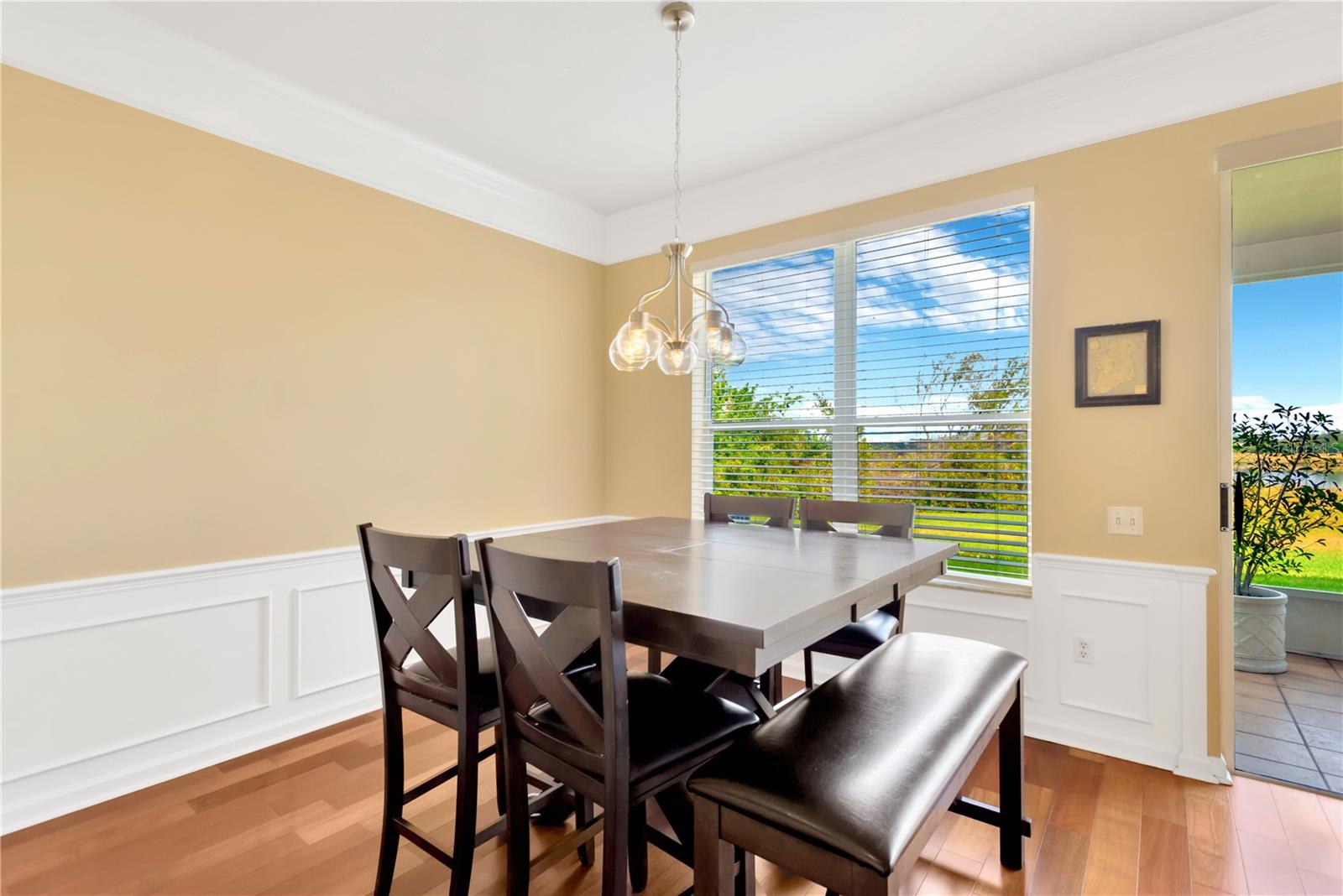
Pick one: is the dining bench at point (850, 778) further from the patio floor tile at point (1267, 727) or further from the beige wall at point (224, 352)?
the beige wall at point (224, 352)

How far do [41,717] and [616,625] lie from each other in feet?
7.32

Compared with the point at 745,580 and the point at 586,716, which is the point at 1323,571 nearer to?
the point at 745,580

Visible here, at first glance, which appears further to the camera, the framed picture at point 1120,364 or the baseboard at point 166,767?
the framed picture at point 1120,364

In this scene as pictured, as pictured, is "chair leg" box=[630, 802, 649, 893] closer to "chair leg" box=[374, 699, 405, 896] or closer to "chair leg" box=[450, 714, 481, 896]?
"chair leg" box=[450, 714, 481, 896]

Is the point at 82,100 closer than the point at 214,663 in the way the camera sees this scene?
Yes

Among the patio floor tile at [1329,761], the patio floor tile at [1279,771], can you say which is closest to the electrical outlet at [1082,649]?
the patio floor tile at [1279,771]

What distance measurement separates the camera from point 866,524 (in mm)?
2547

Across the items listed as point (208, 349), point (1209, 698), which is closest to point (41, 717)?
point (208, 349)

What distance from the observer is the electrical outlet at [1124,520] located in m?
2.45

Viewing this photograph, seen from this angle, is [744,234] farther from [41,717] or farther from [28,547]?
[41,717]

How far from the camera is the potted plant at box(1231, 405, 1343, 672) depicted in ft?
11.1

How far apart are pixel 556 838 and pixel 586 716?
3.13 ft

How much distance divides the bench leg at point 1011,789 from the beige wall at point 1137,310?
3.53 feet

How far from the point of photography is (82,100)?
2152mm
